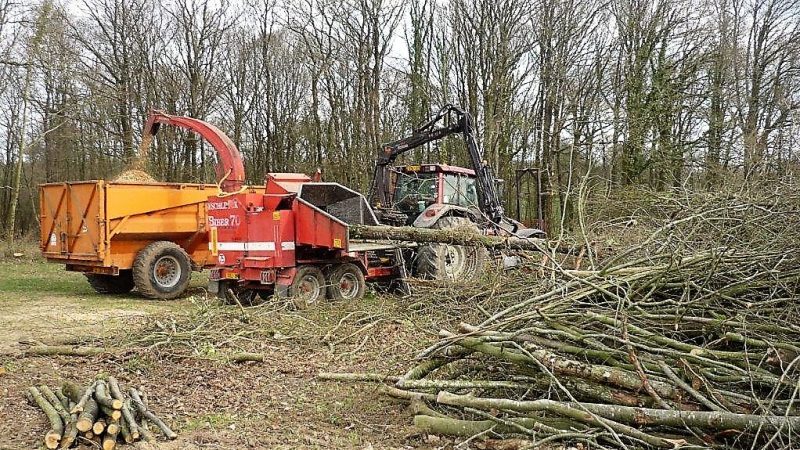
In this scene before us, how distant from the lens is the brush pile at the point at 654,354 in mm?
3951

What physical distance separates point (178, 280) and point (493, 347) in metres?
8.24

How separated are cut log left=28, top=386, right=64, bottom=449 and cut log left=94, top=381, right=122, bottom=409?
0.89ft

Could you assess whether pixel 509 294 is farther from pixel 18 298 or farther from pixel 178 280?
pixel 18 298

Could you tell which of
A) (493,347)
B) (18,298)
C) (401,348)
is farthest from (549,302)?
(18,298)

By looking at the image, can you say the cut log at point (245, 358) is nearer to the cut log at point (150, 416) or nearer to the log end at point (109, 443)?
the cut log at point (150, 416)

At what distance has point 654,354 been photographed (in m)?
4.53

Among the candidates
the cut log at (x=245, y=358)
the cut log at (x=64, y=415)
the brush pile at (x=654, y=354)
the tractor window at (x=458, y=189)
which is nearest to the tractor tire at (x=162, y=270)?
the tractor window at (x=458, y=189)

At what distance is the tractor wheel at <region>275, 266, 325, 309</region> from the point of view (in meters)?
9.24

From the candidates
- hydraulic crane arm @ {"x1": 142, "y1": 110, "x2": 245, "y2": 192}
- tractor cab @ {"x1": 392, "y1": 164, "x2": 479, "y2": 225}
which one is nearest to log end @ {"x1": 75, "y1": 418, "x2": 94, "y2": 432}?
hydraulic crane arm @ {"x1": 142, "y1": 110, "x2": 245, "y2": 192}

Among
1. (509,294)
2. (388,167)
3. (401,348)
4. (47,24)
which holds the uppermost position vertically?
(47,24)

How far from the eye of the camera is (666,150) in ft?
62.3

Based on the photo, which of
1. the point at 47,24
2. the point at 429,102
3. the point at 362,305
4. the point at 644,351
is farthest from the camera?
the point at 429,102

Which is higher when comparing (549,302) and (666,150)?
(666,150)

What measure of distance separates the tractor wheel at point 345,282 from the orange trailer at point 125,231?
10.4ft
